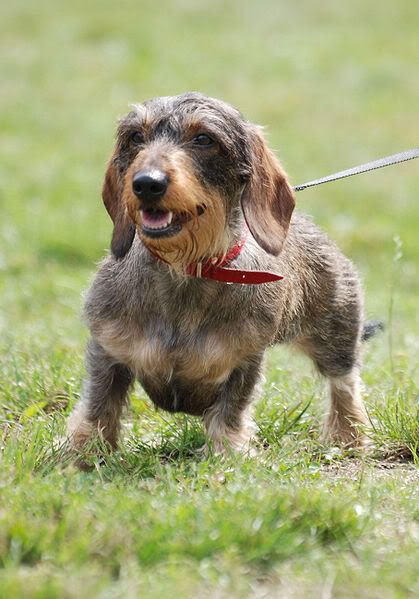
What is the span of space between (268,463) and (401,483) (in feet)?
1.86

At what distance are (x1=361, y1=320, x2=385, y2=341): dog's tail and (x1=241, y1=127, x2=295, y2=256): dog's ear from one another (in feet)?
5.66

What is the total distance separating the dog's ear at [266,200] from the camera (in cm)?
468

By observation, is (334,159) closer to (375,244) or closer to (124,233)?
(375,244)

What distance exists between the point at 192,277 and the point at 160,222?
48 centimetres

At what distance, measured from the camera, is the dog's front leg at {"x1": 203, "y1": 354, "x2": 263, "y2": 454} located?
4867 mm

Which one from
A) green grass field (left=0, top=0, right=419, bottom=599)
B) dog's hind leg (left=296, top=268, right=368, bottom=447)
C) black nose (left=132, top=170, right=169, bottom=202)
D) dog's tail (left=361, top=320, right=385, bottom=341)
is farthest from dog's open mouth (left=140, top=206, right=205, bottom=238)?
dog's tail (left=361, top=320, right=385, bottom=341)

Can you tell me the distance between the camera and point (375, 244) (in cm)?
1220

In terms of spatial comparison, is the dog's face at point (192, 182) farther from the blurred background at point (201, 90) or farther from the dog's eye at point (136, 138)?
the blurred background at point (201, 90)

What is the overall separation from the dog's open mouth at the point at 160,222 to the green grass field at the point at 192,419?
0.96 metres

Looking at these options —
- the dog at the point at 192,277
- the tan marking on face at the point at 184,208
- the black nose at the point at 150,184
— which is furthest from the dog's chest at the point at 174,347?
the black nose at the point at 150,184

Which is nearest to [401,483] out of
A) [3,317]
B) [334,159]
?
[3,317]

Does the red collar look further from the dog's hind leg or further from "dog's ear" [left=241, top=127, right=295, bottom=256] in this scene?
the dog's hind leg

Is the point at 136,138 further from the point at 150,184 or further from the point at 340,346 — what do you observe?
the point at 340,346

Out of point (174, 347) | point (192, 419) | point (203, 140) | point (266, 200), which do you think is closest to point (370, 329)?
point (192, 419)
